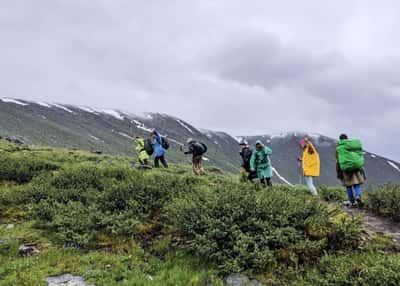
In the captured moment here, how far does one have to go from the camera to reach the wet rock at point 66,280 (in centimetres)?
Result: 635

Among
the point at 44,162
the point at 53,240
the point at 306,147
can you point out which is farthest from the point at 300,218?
the point at 44,162

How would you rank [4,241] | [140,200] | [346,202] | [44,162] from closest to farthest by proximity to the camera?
[4,241]
[140,200]
[346,202]
[44,162]

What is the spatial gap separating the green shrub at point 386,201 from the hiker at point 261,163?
4.19 metres

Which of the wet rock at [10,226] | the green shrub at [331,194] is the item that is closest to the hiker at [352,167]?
the green shrub at [331,194]

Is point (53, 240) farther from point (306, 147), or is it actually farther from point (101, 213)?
point (306, 147)

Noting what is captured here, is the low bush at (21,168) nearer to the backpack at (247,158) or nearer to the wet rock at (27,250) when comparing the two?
the wet rock at (27,250)

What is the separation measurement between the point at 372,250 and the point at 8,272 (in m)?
7.01

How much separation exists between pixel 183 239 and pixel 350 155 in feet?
20.8

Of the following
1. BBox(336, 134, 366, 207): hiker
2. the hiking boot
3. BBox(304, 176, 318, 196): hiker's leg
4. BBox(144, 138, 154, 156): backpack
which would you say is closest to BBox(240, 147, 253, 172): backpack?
BBox(304, 176, 318, 196): hiker's leg

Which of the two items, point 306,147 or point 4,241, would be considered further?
point 306,147

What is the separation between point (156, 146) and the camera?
19.4 metres

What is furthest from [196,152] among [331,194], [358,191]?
[358,191]

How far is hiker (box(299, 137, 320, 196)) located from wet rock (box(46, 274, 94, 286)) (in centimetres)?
934

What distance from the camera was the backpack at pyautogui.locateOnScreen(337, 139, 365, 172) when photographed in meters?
11.1
